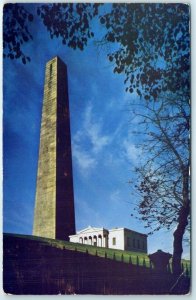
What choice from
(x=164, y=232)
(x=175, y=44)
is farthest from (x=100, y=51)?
(x=164, y=232)

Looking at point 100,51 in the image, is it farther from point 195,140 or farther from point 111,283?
point 111,283

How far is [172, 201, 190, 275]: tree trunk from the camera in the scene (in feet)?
9.49

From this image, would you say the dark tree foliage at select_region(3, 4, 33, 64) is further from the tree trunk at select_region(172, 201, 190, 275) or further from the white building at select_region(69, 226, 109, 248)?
the tree trunk at select_region(172, 201, 190, 275)

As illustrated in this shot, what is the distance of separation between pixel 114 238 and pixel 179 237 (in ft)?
1.44

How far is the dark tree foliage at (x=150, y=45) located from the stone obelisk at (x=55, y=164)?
0.42 meters

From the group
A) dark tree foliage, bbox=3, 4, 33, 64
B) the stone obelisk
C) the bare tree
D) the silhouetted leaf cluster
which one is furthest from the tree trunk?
dark tree foliage, bbox=3, 4, 33, 64

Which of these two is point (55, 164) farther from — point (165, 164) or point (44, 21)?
point (44, 21)

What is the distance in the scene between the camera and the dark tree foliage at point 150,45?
2.91 m

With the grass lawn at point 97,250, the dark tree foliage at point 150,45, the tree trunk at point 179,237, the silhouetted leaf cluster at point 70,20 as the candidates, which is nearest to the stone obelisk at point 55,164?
the grass lawn at point 97,250

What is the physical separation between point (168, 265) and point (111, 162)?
0.79 m

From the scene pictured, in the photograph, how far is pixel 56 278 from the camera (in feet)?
9.49

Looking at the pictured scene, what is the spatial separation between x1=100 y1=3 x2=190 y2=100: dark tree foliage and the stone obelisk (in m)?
0.42

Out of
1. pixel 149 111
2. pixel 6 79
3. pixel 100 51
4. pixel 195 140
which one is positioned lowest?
pixel 195 140

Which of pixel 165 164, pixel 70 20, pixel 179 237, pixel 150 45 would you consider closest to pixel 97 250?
pixel 179 237
